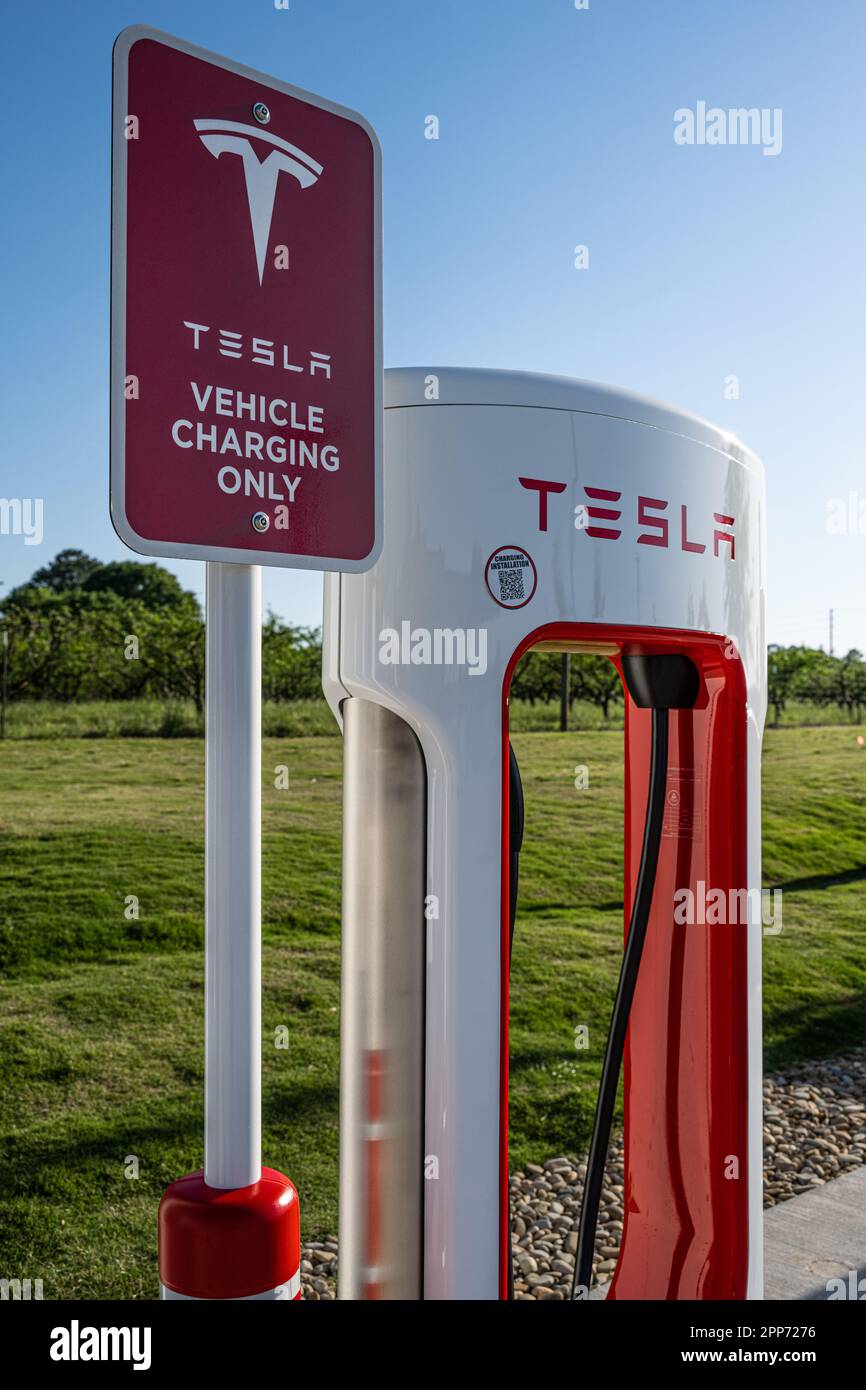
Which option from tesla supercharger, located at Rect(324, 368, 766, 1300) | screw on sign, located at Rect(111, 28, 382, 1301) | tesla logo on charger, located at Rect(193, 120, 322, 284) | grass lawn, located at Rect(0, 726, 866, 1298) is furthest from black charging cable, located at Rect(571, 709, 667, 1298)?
grass lawn, located at Rect(0, 726, 866, 1298)

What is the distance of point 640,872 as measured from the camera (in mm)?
2541

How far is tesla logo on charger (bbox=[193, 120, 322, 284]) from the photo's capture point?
1451mm

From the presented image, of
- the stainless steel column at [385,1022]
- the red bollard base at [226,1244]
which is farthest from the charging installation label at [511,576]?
the red bollard base at [226,1244]

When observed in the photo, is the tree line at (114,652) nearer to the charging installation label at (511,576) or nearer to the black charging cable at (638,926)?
the black charging cable at (638,926)

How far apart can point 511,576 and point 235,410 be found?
594mm

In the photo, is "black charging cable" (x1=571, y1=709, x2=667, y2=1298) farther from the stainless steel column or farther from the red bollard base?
the red bollard base

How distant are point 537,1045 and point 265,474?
535cm

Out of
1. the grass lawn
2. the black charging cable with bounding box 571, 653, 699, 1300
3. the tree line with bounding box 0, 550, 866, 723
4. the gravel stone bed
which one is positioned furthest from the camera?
the tree line with bounding box 0, 550, 866, 723

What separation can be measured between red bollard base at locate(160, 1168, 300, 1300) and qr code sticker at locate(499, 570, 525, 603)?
985mm

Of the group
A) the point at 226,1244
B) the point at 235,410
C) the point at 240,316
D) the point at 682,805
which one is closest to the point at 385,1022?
the point at 226,1244

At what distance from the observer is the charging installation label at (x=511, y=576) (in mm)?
1828

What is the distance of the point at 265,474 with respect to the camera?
146cm

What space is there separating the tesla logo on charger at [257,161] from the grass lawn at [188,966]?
3.31 m
